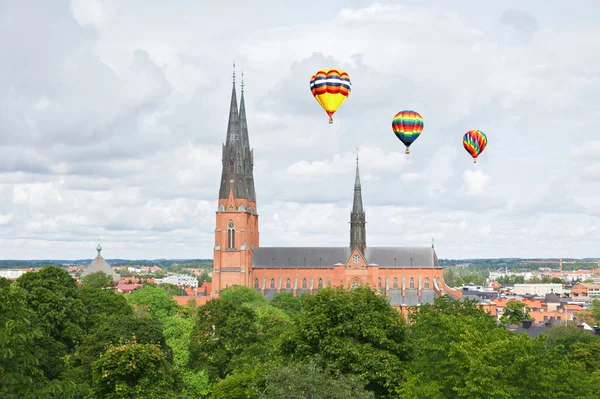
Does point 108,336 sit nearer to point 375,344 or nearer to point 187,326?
point 375,344

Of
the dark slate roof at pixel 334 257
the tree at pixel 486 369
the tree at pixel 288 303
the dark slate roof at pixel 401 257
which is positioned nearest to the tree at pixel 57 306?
the tree at pixel 486 369

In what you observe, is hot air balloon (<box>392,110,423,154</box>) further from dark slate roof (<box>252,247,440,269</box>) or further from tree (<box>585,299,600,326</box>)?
tree (<box>585,299,600,326</box>)

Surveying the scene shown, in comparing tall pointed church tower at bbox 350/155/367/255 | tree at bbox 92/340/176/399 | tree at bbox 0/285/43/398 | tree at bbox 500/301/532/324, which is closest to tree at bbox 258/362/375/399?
tree at bbox 92/340/176/399

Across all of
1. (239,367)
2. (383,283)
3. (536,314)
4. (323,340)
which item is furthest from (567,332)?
(536,314)

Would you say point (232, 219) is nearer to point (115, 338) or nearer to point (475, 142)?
point (475, 142)

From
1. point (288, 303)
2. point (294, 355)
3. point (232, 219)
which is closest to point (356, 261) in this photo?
point (232, 219)

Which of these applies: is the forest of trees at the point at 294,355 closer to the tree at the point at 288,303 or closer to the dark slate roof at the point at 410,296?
the tree at the point at 288,303

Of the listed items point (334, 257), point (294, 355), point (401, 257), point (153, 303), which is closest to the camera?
point (294, 355)
